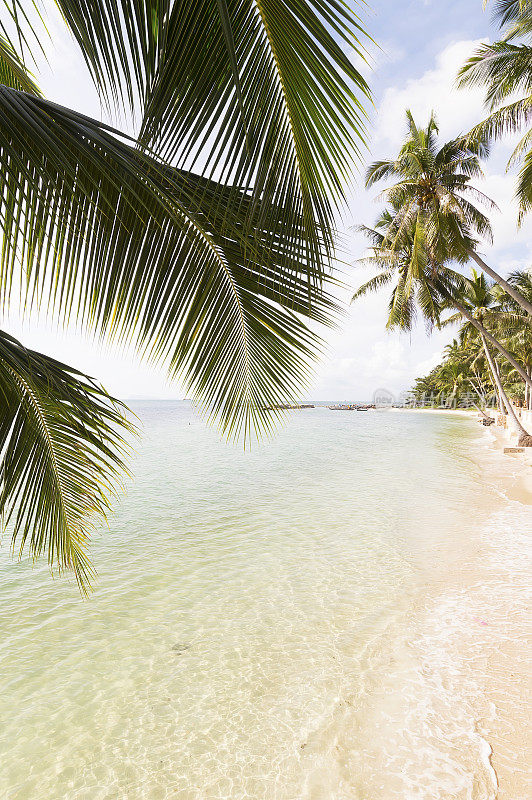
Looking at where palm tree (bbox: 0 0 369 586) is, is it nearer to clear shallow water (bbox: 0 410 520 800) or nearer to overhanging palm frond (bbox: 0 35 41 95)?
overhanging palm frond (bbox: 0 35 41 95)

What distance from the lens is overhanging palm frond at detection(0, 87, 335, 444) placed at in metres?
1.34

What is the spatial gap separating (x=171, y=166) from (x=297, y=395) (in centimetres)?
111

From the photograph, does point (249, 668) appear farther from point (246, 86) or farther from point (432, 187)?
point (432, 187)

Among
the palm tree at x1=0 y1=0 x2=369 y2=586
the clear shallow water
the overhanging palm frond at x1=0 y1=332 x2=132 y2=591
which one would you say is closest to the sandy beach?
the clear shallow water

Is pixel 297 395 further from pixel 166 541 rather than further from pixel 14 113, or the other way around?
pixel 166 541

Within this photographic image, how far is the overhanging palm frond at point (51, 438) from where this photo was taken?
162 centimetres

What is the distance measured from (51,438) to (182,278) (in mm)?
829

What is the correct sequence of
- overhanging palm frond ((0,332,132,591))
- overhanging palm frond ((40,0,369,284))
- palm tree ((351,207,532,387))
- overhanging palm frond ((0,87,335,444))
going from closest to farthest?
overhanging palm frond ((40,0,369,284)) < overhanging palm frond ((0,87,335,444)) < overhanging palm frond ((0,332,132,591)) < palm tree ((351,207,532,387))

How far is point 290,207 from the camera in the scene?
124cm

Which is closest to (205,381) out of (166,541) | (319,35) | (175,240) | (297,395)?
(297,395)

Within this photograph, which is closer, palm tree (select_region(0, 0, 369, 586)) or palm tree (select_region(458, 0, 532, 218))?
palm tree (select_region(0, 0, 369, 586))

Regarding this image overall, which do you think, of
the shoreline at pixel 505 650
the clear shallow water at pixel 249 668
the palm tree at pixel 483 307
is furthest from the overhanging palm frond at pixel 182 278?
the palm tree at pixel 483 307

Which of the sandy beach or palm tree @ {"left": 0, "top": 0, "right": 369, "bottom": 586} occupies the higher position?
palm tree @ {"left": 0, "top": 0, "right": 369, "bottom": 586}

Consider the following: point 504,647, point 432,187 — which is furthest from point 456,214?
point 504,647
